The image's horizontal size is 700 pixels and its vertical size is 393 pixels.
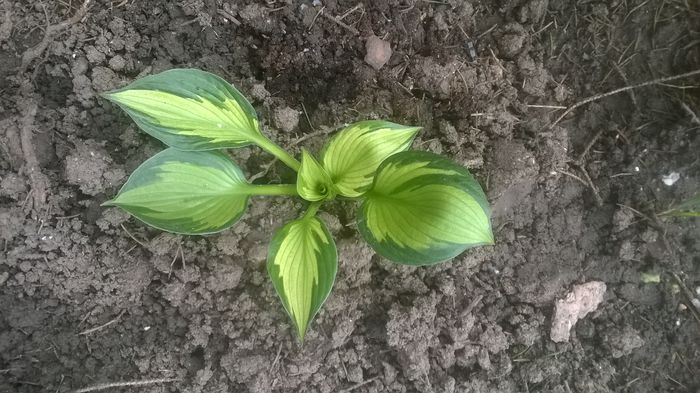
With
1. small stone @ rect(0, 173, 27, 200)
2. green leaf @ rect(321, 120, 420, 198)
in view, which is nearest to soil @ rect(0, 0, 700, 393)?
small stone @ rect(0, 173, 27, 200)

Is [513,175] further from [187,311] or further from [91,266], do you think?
[91,266]

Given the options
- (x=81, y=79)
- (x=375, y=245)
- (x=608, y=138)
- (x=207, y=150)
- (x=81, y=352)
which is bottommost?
(x=81, y=352)

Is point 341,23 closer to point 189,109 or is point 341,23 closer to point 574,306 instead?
point 189,109

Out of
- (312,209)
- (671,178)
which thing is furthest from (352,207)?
(671,178)

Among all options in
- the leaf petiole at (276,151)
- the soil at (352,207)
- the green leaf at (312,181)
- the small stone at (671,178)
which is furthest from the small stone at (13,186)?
the small stone at (671,178)

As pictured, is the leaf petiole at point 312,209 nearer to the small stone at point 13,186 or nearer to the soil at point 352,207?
the soil at point 352,207

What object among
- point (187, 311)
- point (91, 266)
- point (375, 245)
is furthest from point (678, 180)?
point (91, 266)
